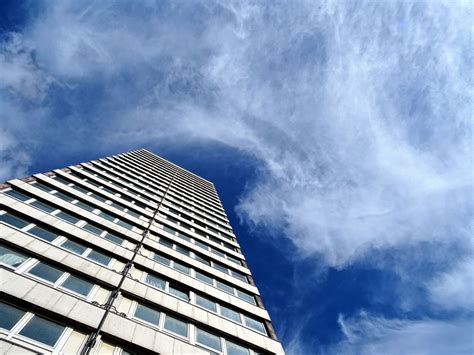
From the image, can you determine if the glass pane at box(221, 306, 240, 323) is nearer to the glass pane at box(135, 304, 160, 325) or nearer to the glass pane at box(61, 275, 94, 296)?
the glass pane at box(135, 304, 160, 325)

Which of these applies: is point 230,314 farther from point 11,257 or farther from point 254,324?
point 11,257

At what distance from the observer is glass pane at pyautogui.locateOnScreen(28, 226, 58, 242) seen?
13.3 metres

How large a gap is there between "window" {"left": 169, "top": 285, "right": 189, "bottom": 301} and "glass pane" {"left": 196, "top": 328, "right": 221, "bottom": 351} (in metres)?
2.34

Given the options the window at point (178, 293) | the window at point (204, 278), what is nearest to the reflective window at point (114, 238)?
the window at point (178, 293)

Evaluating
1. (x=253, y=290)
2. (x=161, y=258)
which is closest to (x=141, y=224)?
(x=161, y=258)

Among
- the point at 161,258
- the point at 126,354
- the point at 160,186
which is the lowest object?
the point at 126,354

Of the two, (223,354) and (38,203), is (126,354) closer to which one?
(223,354)

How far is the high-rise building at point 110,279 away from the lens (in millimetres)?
9289

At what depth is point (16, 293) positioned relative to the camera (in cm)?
918

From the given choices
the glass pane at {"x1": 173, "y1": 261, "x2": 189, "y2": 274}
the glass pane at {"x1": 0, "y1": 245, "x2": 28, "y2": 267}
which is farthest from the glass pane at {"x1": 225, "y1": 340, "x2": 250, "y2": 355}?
the glass pane at {"x1": 0, "y1": 245, "x2": 28, "y2": 267}

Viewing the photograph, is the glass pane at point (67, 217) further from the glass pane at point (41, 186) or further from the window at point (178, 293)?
the window at point (178, 293)

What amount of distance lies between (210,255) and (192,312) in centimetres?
738

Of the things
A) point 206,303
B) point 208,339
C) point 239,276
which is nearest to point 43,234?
point 206,303

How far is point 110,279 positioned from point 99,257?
2.14 m
